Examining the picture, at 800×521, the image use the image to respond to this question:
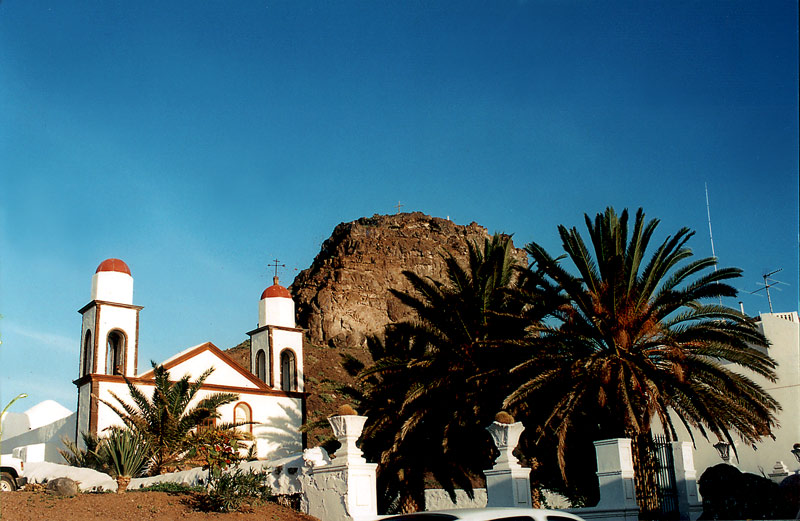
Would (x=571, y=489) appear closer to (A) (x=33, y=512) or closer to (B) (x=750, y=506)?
(B) (x=750, y=506)

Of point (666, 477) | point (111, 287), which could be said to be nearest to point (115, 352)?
point (111, 287)

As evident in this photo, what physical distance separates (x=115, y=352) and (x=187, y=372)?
269 cm

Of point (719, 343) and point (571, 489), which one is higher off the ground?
point (719, 343)

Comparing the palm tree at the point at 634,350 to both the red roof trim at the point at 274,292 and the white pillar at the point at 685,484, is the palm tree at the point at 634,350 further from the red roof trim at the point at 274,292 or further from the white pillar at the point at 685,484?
the red roof trim at the point at 274,292

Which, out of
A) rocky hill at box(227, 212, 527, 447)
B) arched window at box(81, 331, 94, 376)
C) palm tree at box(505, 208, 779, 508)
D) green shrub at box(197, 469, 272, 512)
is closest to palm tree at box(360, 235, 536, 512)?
palm tree at box(505, 208, 779, 508)

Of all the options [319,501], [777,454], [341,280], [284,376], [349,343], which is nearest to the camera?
[319,501]

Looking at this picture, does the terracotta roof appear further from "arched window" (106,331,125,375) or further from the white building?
the white building

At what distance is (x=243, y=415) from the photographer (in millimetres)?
29078

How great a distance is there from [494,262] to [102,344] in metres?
14.0

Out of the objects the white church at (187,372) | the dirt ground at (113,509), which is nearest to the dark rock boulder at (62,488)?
the dirt ground at (113,509)

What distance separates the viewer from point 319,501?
14133mm

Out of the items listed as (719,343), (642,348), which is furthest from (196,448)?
(719,343)

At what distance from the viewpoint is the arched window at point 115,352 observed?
26845 millimetres

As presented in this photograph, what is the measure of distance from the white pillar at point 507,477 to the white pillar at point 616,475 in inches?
56.4
